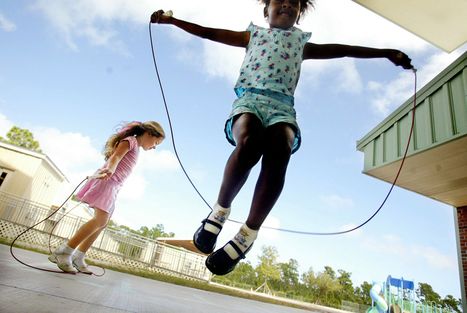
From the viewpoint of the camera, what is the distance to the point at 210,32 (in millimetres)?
1423

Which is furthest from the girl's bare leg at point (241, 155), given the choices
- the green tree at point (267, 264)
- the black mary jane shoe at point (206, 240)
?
the green tree at point (267, 264)

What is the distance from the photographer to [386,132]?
13.0 feet

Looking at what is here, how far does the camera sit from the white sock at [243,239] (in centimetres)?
101

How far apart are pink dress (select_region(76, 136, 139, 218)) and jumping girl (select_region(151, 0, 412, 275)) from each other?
1011 millimetres

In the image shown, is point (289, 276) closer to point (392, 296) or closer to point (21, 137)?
point (392, 296)

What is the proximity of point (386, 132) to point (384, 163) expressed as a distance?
54 cm

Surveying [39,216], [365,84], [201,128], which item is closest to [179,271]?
[39,216]

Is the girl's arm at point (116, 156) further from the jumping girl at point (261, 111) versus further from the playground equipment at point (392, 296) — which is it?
the playground equipment at point (392, 296)

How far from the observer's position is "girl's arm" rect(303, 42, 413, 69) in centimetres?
148

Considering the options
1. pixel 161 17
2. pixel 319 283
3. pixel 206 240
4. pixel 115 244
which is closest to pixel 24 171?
pixel 115 244

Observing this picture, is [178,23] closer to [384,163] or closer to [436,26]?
[384,163]

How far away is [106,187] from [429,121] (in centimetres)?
366

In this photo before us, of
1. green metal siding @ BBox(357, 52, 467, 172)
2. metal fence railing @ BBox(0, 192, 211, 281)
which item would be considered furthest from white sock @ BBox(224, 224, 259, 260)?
metal fence railing @ BBox(0, 192, 211, 281)

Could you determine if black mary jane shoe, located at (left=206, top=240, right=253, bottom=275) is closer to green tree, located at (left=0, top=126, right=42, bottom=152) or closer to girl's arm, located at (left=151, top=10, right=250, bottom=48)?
girl's arm, located at (left=151, top=10, right=250, bottom=48)
